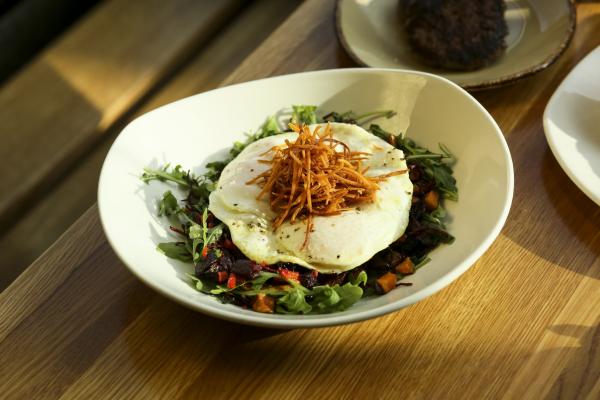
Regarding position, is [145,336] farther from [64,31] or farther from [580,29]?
[64,31]

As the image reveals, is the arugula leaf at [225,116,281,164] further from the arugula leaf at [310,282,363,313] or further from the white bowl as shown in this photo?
the arugula leaf at [310,282,363,313]

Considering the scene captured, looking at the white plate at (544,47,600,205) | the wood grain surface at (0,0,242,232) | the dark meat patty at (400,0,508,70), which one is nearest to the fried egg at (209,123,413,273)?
the white plate at (544,47,600,205)

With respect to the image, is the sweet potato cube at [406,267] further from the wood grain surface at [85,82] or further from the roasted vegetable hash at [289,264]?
the wood grain surface at [85,82]

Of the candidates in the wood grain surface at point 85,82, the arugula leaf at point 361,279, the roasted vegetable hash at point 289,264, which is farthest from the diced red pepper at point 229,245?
the wood grain surface at point 85,82

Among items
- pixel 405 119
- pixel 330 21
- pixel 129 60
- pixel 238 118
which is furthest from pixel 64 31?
pixel 405 119

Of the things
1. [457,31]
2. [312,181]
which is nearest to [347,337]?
[312,181]

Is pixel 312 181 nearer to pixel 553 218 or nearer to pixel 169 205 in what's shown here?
pixel 169 205
